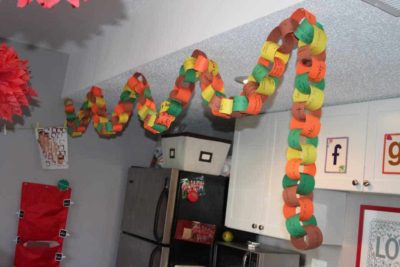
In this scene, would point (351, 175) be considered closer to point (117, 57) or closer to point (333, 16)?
point (333, 16)

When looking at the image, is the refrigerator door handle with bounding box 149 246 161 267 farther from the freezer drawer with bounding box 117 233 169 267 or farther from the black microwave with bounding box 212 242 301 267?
the black microwave with bounding box 212 242 301 267

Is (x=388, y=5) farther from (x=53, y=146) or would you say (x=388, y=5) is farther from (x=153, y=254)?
(x=53, y=146)

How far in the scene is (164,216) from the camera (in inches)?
137

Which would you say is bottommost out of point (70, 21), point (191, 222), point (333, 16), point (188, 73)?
point (191, 222)

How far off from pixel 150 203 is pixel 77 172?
69cm

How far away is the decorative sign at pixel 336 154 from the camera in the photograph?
2736 millimetres

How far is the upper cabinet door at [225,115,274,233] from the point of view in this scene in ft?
11.0

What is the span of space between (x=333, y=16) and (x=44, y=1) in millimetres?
1037

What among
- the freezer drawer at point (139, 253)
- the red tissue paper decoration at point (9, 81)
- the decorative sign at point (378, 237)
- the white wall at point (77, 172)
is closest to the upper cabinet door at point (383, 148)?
the decorative sign at point (378, 237)

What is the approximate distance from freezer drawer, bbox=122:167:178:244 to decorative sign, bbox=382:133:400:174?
59.1 inches

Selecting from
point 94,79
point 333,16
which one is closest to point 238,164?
point 94,79

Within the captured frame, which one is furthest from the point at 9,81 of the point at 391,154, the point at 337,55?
the point at 391,154

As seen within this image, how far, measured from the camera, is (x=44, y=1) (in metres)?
0.85

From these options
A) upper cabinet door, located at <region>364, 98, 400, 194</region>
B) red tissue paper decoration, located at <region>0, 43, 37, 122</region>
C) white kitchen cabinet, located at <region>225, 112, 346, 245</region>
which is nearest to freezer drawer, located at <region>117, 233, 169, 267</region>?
white kitchen cabinet, located at <region>225, 112, 346, 245</region>
